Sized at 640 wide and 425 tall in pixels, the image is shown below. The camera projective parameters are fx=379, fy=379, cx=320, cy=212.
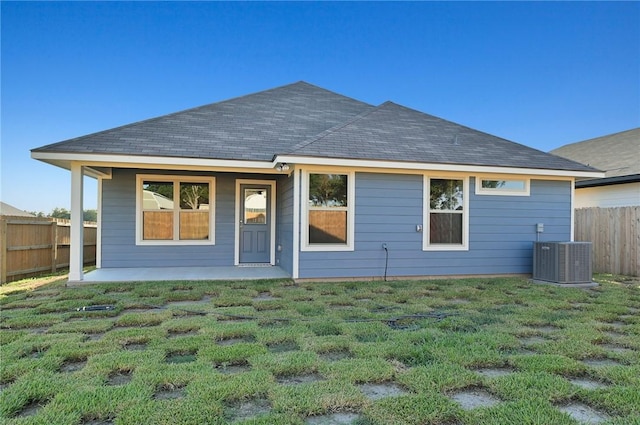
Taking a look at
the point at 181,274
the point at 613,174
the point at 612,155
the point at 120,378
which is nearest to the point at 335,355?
the point at 120,378

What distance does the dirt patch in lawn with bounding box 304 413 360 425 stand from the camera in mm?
2270

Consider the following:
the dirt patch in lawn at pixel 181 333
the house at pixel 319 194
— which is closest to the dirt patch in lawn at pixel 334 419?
the dirt patch in lawn at pixel 181 333

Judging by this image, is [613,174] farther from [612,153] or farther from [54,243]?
[54,243]

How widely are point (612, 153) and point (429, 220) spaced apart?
926cm

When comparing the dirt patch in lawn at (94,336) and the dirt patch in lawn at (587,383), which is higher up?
the dirt patch in lawn at (587,383)

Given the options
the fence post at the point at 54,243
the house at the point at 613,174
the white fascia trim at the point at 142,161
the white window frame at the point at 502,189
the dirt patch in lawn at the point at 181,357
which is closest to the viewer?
the dirt patch in lawn at the point at 181,357

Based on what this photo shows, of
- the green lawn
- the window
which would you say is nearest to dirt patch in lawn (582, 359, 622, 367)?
the green lawn

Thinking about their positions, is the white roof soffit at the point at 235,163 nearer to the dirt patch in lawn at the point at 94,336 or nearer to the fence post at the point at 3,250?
the fence post at the point at 3,250

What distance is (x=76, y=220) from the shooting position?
684 centimetres

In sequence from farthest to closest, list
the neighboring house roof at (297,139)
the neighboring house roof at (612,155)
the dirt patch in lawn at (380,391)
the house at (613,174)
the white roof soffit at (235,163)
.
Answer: the neighboring house roof at (612,155), the house at (613,174), the neighboring house roof at (297,139), the white roof soffit at (235,163), the dirt patch in lawn at (380,391)

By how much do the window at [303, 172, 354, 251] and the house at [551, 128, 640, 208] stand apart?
24.7ft

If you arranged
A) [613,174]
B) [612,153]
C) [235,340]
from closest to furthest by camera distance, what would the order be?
[235,340] → [613,174] → [612,153]

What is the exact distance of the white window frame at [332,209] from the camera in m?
7.30

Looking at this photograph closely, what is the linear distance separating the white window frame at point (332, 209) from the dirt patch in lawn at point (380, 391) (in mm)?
4630
